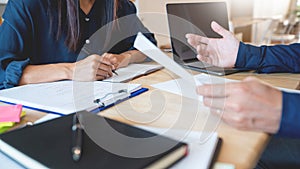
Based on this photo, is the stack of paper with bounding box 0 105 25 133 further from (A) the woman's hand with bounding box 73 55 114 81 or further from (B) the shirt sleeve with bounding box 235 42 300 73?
(B) the shirt sleeve with bounding box 235 42 300 73

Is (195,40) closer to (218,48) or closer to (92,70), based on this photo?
(218,48)

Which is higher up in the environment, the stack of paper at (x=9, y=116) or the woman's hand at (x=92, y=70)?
the stack of paper at (x=9, y=116)

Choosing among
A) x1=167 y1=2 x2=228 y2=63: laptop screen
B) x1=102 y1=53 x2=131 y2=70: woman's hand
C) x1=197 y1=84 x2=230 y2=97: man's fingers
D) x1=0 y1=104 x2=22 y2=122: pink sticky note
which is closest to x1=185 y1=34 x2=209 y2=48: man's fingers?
x1=167 y1=2 x2=228 y2=63: laptop screen

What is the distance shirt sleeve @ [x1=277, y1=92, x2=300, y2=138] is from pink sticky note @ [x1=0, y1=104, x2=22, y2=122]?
1.53 ft

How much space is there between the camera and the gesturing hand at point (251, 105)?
464 millimetres

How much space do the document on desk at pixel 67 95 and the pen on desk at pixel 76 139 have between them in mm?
117

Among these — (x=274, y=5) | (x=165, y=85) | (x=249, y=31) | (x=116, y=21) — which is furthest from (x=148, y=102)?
(x=274, y=5)

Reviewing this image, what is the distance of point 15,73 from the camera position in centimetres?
81

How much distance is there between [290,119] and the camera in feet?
1.52

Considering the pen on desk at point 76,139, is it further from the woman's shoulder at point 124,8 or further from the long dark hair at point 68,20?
the woman's shoulder at point 124,8

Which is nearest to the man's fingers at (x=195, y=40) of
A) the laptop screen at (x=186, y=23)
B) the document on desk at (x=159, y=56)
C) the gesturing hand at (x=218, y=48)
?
the gesturing hand at (x=218, y=48)

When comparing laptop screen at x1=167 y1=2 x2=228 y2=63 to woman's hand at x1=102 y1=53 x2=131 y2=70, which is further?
laptop screen at x1=167 y1=2 x2=228 y2=63

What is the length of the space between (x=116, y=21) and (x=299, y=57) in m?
0.72

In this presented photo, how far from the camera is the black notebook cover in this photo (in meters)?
0.35
